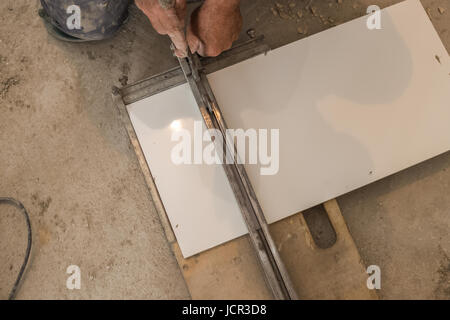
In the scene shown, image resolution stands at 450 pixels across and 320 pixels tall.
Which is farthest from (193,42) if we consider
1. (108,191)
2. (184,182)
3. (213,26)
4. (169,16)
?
(108,191)

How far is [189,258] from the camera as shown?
1513 millimetres

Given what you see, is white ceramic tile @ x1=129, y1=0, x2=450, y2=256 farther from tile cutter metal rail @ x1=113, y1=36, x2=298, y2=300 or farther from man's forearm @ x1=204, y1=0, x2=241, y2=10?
man's forearm @ x1=204, y1=0, x2=241, y2=10

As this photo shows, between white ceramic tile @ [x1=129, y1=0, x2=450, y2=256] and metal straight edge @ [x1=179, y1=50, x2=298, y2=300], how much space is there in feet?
0.23

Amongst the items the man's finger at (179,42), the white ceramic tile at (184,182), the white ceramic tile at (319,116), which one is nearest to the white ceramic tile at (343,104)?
the white ceramic tile at (319,116)

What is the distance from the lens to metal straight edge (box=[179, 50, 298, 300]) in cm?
140

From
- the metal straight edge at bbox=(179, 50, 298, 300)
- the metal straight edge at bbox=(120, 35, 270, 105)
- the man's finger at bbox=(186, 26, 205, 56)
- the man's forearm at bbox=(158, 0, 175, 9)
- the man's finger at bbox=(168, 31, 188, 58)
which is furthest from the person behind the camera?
the metal straight edge at bbox=(120, 35, 270, 105)

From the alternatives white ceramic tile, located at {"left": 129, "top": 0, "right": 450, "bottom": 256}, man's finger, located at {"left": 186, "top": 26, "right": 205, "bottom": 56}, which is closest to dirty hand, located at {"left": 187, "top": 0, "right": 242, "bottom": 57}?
man's finger, located at {"left": 186, "top": 26, "right": 205, "bottom": 56}

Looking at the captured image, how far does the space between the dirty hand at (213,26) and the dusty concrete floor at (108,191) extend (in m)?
0.45

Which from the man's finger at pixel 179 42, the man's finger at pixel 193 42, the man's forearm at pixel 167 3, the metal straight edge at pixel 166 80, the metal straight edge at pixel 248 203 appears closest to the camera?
the man's forearm at pixel 167 3

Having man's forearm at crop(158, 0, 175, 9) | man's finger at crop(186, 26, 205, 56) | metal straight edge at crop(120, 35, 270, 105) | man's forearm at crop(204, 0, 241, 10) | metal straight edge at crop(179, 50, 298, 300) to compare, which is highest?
man's forearm at crop(158, 0, 175, 9)

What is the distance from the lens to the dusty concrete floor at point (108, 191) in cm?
164

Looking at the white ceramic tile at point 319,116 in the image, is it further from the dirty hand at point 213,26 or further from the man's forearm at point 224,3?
the man's forearm at point 224,3

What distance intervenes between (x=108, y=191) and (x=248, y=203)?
0.75 metres

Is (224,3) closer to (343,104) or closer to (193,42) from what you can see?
(193,42)
